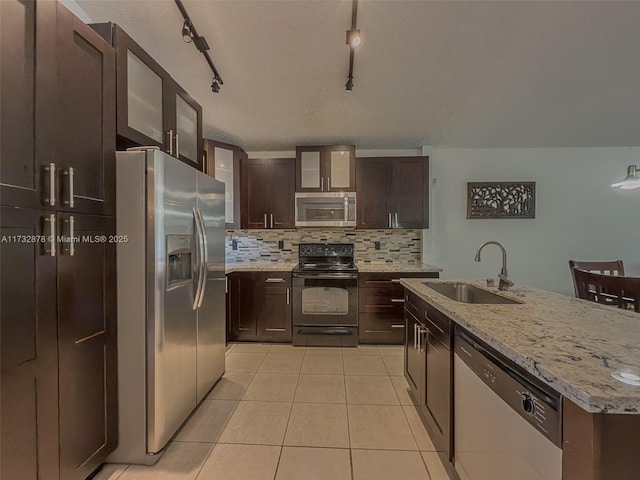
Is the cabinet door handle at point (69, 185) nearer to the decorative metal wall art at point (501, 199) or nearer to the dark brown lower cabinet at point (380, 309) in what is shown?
the dark brown lower cabinet at point (380, 309)

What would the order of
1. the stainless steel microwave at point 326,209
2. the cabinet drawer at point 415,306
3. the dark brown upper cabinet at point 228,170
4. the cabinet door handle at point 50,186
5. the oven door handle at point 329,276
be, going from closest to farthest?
the cabinet door handle at point 50,186, the cabinet drawer at point 415,306, the oven door handle at point 329,276, the dark brown upper cabinet at point 228,170, the stainless steel microwave at point 326,209

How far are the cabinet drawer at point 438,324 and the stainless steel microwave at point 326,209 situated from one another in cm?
190

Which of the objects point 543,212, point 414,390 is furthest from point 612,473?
point 543,212

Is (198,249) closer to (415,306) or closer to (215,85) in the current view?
(215,85)

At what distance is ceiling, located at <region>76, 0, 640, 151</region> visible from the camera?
161 cm

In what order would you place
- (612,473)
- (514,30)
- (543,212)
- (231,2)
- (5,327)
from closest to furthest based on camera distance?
(612,473), (5,327), (231,2), (514,30), (543,212)

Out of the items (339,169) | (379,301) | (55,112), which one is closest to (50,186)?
(55,112)

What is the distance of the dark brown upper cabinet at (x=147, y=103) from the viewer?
5.03 ft

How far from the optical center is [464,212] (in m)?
3.87

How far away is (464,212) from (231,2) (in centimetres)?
354

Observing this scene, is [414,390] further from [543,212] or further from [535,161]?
[535,161]

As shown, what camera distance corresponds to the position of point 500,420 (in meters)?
0.99

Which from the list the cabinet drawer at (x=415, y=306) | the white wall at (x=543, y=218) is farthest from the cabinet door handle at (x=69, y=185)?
the white wall at (x=543, y=218)

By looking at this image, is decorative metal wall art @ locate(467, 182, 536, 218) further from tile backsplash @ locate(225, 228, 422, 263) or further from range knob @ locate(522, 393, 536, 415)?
range knob @ locate(522, 393, 536, 415)
